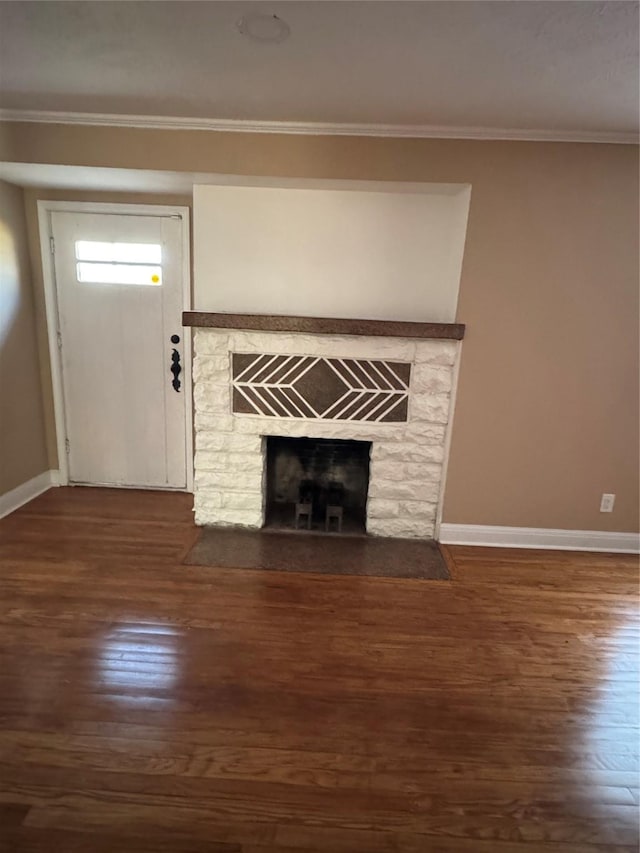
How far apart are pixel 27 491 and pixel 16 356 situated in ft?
3.14

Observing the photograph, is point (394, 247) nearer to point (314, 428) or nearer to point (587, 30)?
point (314, 428)

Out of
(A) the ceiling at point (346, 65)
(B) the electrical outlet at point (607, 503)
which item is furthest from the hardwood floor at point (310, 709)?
(A) the ceiling at point (346, 65)

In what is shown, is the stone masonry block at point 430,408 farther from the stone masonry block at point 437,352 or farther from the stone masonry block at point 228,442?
the stone masonry block at point 228,442

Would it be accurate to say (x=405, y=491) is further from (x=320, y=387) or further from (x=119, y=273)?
(x=119, y=273)

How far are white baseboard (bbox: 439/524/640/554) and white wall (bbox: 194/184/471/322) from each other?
4.36ft

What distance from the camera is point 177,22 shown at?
156 cm

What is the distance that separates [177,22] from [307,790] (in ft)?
8.22

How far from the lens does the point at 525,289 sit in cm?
264

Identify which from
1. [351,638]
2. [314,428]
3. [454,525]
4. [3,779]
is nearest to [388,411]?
[314,428]

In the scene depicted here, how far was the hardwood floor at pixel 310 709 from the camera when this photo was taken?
1349 mm

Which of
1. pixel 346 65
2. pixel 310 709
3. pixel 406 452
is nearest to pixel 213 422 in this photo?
pixel 406 452

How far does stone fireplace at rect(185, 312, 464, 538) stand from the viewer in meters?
2.76

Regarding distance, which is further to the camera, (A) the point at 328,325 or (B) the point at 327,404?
(B) the point at 327,404

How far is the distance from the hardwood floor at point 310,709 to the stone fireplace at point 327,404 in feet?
1.72
